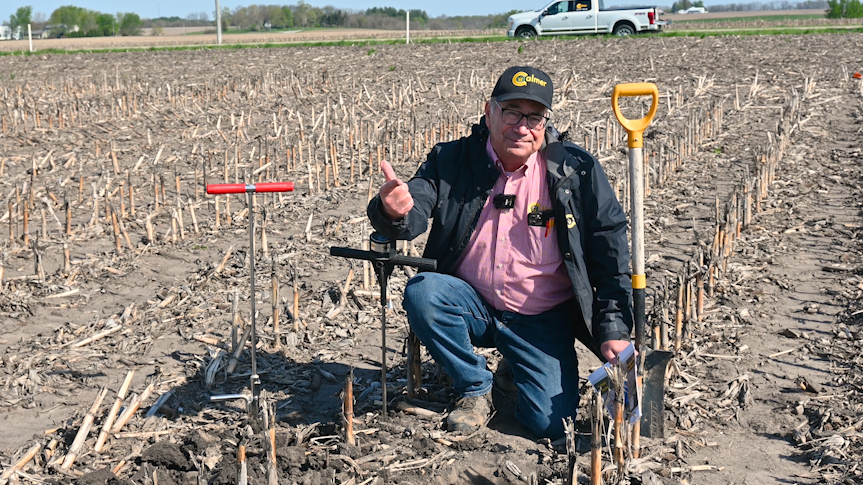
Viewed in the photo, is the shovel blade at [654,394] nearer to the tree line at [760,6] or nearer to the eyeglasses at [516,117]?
the eyeglasses at [516,117]

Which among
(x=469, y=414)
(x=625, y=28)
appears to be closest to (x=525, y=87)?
(x=469, y=414)

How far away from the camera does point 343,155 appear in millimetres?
10695

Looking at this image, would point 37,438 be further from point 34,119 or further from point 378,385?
point 34,119

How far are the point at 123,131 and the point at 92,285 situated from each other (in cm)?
696

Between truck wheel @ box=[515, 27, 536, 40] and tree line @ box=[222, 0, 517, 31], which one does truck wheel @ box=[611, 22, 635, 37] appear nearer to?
truck wheel @ box=[515, 27, 536, 40]

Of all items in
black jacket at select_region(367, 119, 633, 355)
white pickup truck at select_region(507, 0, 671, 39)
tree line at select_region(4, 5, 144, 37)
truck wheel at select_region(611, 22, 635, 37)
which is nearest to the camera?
black jacket at select_region(367, 119, 633, 355)

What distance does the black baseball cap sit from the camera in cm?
401

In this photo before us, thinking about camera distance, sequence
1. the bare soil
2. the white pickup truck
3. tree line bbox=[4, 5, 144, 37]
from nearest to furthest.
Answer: the bare soil < the white pickup truck < tree line bbox=[4, 5, 144, 37]

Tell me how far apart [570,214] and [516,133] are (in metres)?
0.45

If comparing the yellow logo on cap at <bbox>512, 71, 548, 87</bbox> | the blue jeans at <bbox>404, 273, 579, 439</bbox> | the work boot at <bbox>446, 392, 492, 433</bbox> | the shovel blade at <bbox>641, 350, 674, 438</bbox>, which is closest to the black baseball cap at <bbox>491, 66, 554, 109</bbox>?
the yellow logo on cap at <bbox>512, 71, 548, 87</bbox>

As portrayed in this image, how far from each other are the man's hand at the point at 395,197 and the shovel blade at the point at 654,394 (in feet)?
4.55

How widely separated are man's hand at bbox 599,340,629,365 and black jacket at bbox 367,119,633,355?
3 cm

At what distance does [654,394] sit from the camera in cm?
418

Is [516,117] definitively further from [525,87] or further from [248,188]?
[248,188]
